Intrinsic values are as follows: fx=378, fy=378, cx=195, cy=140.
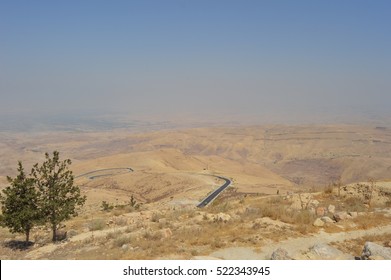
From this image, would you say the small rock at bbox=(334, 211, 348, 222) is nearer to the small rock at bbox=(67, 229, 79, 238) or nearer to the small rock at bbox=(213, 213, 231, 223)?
the small rock at bbox=(213, 213, 231, 223)

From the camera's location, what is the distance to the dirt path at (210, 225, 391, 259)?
13.4 meters

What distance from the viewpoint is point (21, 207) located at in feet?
71.9

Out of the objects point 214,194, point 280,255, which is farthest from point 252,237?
point 214,194

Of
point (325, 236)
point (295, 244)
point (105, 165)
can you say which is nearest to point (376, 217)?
point (325, 236)

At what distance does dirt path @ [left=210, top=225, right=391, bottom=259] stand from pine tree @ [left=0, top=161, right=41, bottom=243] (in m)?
12.9

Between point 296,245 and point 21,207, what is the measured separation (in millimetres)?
15820

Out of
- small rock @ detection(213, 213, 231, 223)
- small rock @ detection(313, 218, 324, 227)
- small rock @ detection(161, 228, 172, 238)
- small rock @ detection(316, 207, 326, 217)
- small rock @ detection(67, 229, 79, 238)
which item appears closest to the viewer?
small rock @ detection(161, 228, 172, 238)

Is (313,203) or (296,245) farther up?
(296,245)

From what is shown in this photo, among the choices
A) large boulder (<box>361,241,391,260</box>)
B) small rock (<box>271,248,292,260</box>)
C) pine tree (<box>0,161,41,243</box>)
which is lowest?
pine tree (<box>0,161,41,243</box>)

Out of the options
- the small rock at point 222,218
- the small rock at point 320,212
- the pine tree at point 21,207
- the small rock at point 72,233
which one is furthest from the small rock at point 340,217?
the pine tree at point 21,207

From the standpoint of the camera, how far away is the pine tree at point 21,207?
70.3 ft

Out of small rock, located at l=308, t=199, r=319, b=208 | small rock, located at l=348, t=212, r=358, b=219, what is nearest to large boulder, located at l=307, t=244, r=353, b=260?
small rock, located at l=348, t=212, r=358, b=219

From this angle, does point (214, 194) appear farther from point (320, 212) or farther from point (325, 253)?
point (325, 253)

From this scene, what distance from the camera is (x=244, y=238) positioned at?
15031 mm
